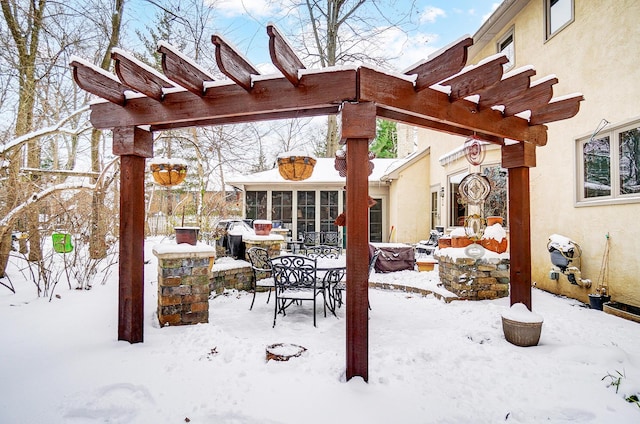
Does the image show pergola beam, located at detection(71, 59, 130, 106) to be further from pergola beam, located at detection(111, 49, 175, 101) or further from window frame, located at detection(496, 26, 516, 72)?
window frame, located at detection(496, 26, 516, 72)

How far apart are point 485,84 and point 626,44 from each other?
10.2 feet

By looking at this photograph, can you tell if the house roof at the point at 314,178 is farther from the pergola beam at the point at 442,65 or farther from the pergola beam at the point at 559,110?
the pergola beam at the point at 442,65

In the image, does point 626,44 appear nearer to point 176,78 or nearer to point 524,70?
point 524,70

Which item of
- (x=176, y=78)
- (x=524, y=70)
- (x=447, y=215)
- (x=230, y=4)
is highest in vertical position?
(x=230, y=4)

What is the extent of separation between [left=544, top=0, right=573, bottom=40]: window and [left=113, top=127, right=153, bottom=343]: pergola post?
6070 mm

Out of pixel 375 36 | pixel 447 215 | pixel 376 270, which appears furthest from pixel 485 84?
pixel 375 36

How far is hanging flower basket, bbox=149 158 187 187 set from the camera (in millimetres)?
4430

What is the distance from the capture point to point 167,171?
14.5 feet

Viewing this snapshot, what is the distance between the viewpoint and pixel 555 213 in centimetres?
539

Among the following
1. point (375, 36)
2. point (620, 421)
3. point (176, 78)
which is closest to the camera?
point (620, 421)

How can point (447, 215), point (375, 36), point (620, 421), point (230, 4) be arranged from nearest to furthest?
point (620, 421) → point (230, 4) → point (447, 215) → point (375, 36)

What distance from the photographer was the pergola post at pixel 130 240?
10.3 ft

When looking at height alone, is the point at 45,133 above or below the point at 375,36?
A: below

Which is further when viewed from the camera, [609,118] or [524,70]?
[609,118]
